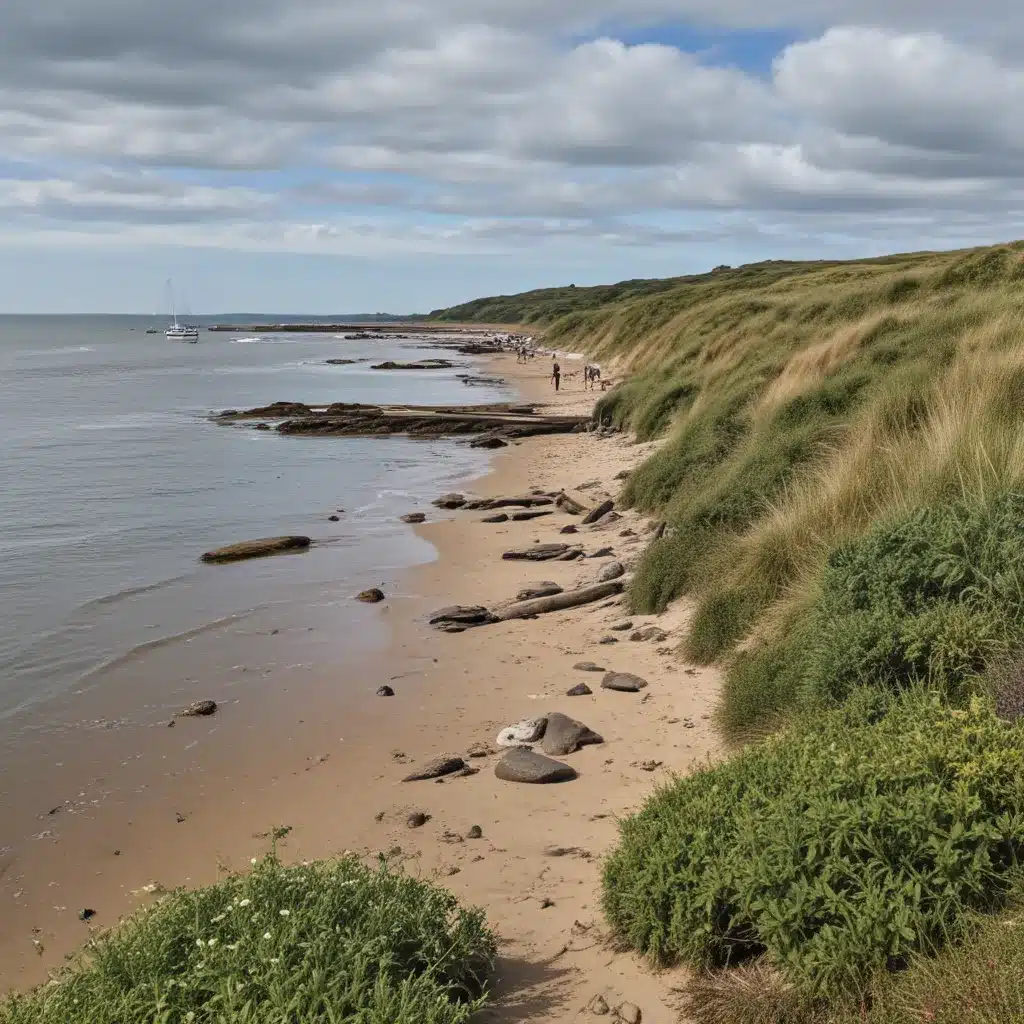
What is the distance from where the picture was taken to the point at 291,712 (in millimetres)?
9367

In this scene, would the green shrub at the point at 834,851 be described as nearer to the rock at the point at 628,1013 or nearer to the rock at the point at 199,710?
the rock at the point at 628,1013

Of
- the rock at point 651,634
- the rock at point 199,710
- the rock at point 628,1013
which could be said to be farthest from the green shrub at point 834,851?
the rock at point 199,710

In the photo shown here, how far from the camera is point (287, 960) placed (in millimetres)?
3871

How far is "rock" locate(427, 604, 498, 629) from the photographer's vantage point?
38.0 feet

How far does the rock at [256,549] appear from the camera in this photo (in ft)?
52.6

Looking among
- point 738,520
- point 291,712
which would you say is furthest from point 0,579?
point 738,520

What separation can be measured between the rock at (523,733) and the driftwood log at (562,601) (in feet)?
11.3

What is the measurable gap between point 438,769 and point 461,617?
4107 millimetres

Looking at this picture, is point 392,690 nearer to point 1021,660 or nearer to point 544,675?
point 544,675

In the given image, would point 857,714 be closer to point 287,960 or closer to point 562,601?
point 287,960

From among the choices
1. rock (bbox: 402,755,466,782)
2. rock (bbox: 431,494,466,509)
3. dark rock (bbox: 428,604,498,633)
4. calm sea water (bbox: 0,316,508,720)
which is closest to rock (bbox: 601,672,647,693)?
rock (bbox: 402,755,466,782)

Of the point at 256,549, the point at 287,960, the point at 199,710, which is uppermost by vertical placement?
the point at 287,960

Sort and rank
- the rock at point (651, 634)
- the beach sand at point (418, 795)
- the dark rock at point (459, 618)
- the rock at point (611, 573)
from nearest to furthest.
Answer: the beach sand at point (418, 795), the rock at point (651, 634), the dark rock at point (459, 618), the rock at point (611, 573)

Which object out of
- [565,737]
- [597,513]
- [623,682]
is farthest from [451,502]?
[565,737]
